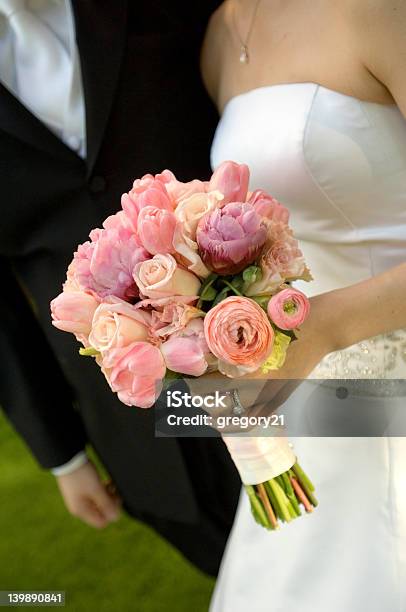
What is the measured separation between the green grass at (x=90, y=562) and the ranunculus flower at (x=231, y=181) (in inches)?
60.2

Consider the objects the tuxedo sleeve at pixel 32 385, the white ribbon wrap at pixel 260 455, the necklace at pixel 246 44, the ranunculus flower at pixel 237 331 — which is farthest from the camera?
the tuxedo sleeve at pixel 32 385

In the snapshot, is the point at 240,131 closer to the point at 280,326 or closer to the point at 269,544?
the point at 280,326

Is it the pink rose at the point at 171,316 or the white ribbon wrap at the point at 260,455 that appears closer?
→ the pink rose at the point at 171,316

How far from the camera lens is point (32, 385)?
1.65 metres

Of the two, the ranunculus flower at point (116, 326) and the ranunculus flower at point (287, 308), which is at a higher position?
the ranunculus flower at point (116, 326)

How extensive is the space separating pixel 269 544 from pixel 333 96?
75cm

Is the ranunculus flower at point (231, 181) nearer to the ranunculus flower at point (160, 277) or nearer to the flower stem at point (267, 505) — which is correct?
the ranunculus flower at point (160, 277)

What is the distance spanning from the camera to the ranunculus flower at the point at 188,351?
0.83 m

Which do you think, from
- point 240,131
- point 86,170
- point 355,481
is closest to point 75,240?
point 86,170

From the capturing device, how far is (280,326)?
843 mm

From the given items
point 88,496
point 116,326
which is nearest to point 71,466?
point 88,496

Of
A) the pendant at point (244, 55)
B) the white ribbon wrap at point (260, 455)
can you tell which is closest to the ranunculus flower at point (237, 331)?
the white ribbon wrap at point (260, 455)

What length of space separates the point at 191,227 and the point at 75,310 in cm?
17

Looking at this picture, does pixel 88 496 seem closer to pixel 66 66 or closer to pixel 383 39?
pixel 66 66
